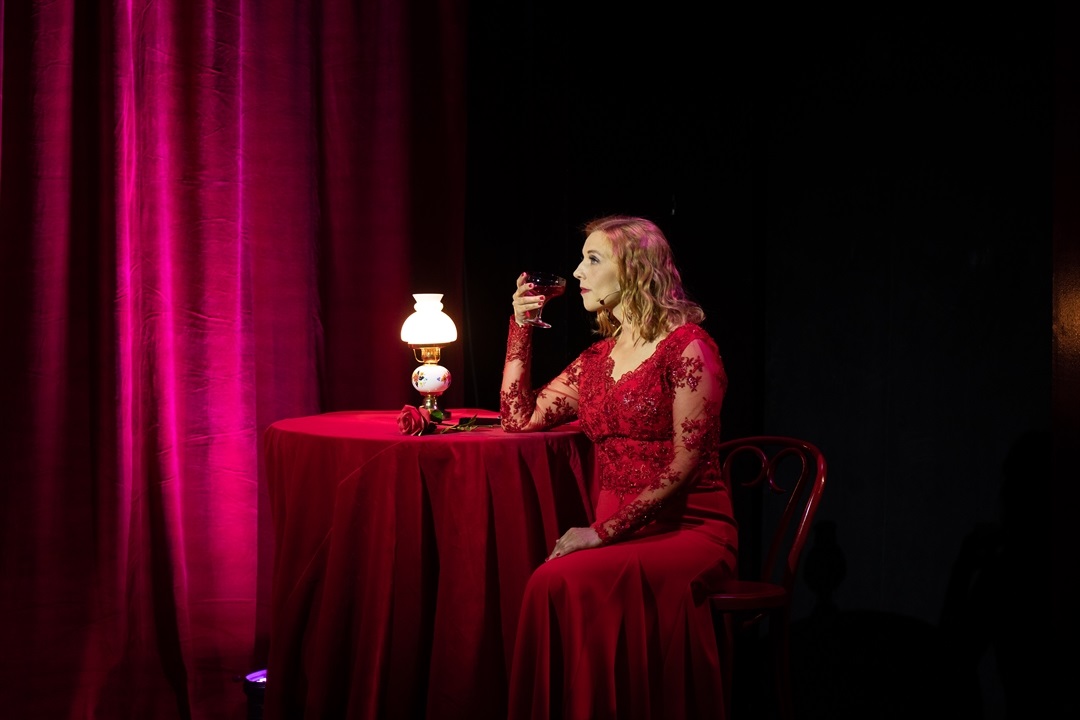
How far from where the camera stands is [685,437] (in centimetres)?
221

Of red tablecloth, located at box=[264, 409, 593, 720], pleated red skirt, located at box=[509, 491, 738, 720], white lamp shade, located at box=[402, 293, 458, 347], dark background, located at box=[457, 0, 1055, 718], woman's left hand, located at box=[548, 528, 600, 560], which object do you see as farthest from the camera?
white lamp shade, located at box=[402, 293, 458, 347]

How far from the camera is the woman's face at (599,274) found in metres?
2.45

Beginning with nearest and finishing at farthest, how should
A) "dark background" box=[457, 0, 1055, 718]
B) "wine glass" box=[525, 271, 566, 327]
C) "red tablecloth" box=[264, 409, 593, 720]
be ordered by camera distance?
"red tablecloth" box=[264, 409, 593, 720]
"wine glass" box=[525, 271, 566, 327]
"dark background" box=[457, 0, 1055, 718]

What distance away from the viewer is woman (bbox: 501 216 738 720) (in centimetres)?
203

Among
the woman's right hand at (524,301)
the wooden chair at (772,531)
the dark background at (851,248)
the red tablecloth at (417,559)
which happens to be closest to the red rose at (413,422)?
the red tablecloth at (417,559)

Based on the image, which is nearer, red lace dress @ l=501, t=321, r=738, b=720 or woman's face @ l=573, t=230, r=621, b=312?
red lace dress @ l=501, t=321, r=738, b=720

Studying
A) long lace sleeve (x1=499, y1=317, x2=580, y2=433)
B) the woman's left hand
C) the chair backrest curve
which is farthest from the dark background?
the woman's left hand

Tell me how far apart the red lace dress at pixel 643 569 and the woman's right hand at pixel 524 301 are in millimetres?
223

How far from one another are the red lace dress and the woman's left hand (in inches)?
0.9

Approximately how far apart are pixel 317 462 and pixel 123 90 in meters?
1.40

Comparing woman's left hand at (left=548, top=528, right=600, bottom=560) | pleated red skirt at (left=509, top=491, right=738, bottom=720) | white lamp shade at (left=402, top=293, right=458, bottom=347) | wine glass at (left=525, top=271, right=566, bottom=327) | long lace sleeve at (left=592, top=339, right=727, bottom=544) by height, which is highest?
wine glass at (left=525, top=271, right=566, bottom=327)

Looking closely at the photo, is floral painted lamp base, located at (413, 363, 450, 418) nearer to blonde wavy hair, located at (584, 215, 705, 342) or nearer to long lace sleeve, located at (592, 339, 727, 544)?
blonde wavy hair, located at (584, 215, 705, 342)

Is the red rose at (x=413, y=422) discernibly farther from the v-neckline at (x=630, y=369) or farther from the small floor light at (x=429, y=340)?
the v-neckline at (x=630, y=369)

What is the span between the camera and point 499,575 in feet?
7.64
